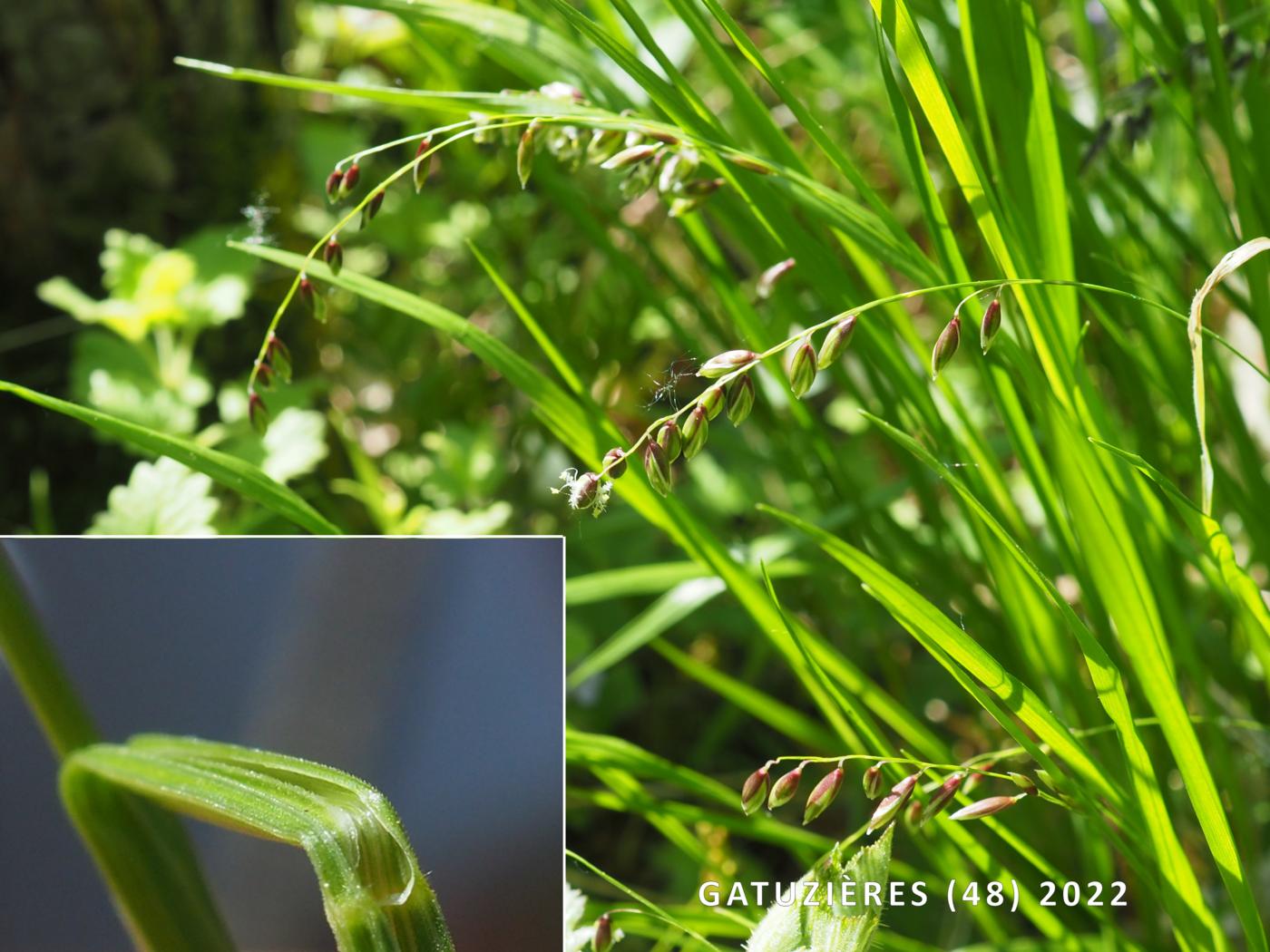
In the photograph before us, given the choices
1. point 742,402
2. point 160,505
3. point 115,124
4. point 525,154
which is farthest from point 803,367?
point 115,124

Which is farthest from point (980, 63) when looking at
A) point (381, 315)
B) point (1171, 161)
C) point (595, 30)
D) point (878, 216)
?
point (381, 315)

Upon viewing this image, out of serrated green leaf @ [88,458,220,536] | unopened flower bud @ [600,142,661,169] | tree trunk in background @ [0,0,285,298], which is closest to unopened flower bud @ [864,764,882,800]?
unopened flower bud @ [600,142,661,169]

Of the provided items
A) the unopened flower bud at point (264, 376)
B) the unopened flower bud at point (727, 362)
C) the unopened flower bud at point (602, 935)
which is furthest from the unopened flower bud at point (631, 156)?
the unopened flower bud at point (602, 935)

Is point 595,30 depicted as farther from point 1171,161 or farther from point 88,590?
point 1171,161

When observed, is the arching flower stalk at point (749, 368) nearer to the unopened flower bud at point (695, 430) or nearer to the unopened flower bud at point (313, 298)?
the unopened flower bud at point (695, 430)

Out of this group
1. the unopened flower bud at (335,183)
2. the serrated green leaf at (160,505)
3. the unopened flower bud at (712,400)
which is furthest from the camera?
the serrated green leaf at (160,505)

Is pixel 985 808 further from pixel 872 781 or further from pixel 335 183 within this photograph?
pixel 335 183
